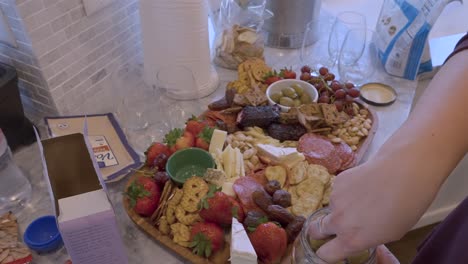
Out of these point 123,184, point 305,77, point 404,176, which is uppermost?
point 404,176

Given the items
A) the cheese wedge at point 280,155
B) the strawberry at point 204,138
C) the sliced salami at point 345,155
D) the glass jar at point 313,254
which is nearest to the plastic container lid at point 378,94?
the sliced salami at point 345,155

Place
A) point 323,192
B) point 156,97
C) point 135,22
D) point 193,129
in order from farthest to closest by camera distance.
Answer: point 135,22 → point 156,97 → point 193,129 → point 323,192

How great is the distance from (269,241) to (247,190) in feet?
0.41

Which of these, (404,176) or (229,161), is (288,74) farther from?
(404,176)

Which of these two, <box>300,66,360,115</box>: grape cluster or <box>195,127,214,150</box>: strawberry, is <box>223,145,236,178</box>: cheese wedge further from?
<box>300,66,360,115</box>: grape cluster

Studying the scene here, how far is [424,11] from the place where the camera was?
103cm

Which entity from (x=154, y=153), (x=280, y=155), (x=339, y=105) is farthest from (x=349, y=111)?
(x=154, y=153)

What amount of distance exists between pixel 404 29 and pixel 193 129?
2.03ft

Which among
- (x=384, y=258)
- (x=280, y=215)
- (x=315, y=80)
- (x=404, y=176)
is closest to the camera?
(x=404, y=176)

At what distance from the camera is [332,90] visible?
3.35 ft

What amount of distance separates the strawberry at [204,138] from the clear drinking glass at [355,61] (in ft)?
1.49

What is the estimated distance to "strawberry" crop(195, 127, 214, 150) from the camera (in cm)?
86

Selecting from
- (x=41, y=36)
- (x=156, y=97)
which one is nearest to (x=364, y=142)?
(x=156, y=97)

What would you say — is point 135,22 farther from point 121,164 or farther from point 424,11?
point 424,11
